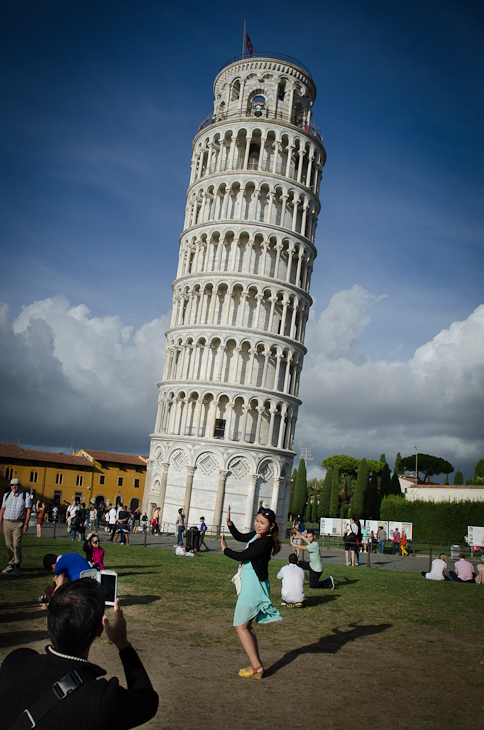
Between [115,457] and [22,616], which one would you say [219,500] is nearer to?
[22,616]

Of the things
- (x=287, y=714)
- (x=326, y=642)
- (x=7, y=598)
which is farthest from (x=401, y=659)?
(x=7, y=598)

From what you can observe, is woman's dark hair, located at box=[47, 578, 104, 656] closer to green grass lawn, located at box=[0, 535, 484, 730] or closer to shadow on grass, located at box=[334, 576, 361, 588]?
green grass lawn, located at box=[0, 535, 484, 730]

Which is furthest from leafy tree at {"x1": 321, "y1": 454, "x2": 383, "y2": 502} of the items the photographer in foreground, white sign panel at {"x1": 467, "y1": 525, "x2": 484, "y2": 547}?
the photographer in foreground

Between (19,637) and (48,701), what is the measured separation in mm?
6140

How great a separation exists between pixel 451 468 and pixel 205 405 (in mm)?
73043

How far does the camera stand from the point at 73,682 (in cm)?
267

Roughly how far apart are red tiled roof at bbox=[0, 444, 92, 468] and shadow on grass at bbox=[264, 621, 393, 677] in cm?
7208

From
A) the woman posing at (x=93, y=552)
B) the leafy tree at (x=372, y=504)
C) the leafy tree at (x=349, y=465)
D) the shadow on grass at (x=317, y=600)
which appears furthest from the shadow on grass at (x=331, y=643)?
the leafy tree at (x=349, y=465)

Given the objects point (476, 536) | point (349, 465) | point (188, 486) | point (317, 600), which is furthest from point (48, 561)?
point (349, 465)

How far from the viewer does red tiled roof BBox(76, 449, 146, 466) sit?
279 ft

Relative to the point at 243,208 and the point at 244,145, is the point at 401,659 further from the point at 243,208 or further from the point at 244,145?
the point at 244,145

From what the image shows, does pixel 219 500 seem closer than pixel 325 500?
Yes

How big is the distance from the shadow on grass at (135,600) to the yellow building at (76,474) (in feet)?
224

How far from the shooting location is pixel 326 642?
8.82 metres
